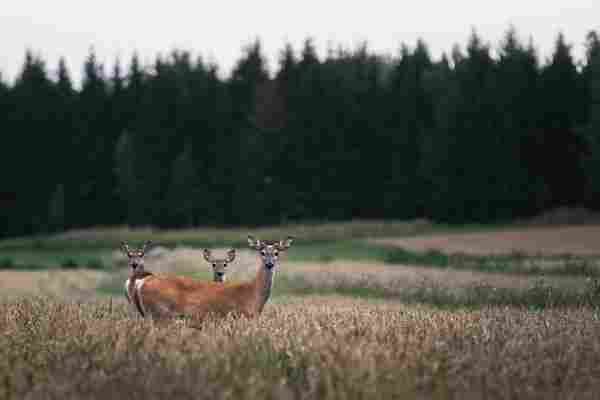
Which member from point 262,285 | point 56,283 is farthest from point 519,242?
point 262,285

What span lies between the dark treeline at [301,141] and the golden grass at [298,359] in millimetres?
49413

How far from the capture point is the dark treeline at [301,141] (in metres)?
58.9

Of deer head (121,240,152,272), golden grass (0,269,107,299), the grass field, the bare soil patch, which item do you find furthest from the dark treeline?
the grass field

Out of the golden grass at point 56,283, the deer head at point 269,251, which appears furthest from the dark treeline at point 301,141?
the deer head at point 269,251

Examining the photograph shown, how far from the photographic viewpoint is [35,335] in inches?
324

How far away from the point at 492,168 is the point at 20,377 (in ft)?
181

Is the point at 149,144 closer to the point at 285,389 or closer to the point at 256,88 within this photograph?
the point at 256,88

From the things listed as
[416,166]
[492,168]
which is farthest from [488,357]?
[416,166]

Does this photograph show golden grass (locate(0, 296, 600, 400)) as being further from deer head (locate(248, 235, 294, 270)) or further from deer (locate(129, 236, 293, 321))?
deer head (locate(248, 235, 294, 270))

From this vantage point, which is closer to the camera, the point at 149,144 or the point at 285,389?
the point at 285,389

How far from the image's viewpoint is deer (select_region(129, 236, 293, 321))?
10383mm

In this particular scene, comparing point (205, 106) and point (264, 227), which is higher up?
point (205, 106)

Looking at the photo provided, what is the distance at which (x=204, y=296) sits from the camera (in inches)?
412

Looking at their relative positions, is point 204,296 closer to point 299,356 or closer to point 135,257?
point 135,257
